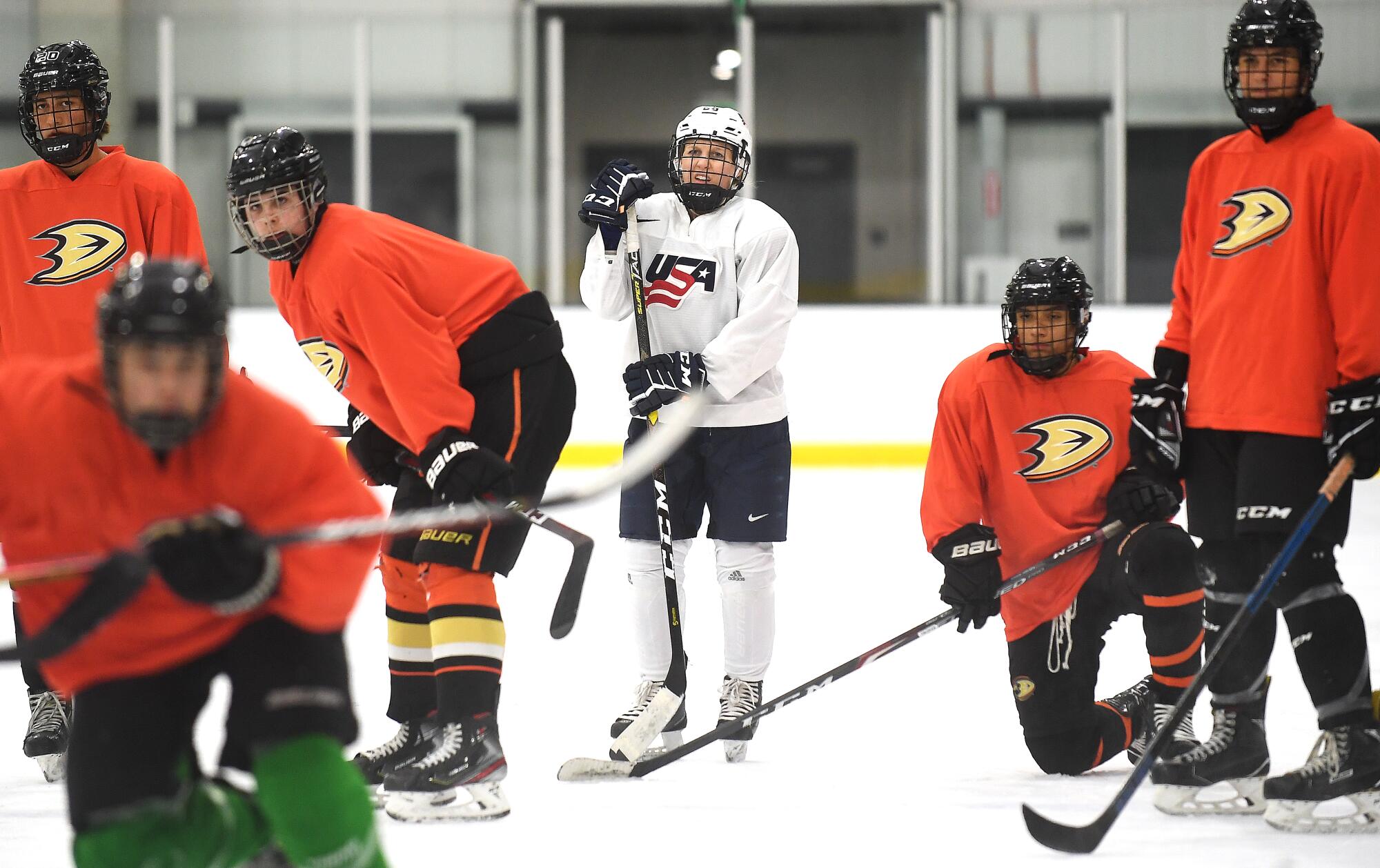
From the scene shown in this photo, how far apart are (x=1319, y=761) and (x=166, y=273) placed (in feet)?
5.41

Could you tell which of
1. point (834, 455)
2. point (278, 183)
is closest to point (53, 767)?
point (278, 183)

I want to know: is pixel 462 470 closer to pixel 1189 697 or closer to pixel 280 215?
pixel 280 215

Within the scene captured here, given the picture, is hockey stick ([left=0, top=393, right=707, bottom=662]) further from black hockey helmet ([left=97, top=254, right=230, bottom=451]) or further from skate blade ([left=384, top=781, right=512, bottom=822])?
skate blade ([left=384, top=781, right=512, bottom=822])

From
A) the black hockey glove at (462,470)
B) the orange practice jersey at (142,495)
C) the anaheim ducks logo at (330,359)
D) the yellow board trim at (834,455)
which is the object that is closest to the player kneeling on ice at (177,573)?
the orange practice jersey at (142,495)

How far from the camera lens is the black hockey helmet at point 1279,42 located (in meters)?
2.07

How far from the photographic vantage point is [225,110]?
20.6 feet

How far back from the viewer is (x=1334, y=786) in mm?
2033

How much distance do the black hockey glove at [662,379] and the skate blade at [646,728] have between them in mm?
499

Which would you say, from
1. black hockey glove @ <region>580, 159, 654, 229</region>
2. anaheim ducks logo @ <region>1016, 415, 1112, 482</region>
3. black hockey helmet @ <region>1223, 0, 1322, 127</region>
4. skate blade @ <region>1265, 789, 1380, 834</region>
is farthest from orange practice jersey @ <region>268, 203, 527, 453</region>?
skate blade @ <region>1265, 789, 1380, 834</region>

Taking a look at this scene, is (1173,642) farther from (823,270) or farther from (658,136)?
(658,136)

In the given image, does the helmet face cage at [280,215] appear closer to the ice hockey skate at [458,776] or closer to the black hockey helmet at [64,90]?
the black hockey helmet at [64,90]

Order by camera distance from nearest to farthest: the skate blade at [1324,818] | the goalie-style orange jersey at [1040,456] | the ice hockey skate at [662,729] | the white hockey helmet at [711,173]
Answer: the skate blade at [1324,818], the goalie-style orange jersey at [1040,456], the ice hockey skate at [662,729], the white hockey helmet at [711,173]

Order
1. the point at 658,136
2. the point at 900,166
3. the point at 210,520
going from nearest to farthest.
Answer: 1. the point at 210,520
2. the point at 900,166
3. the point at 658,136

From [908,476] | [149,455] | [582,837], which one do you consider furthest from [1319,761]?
[908,476]
